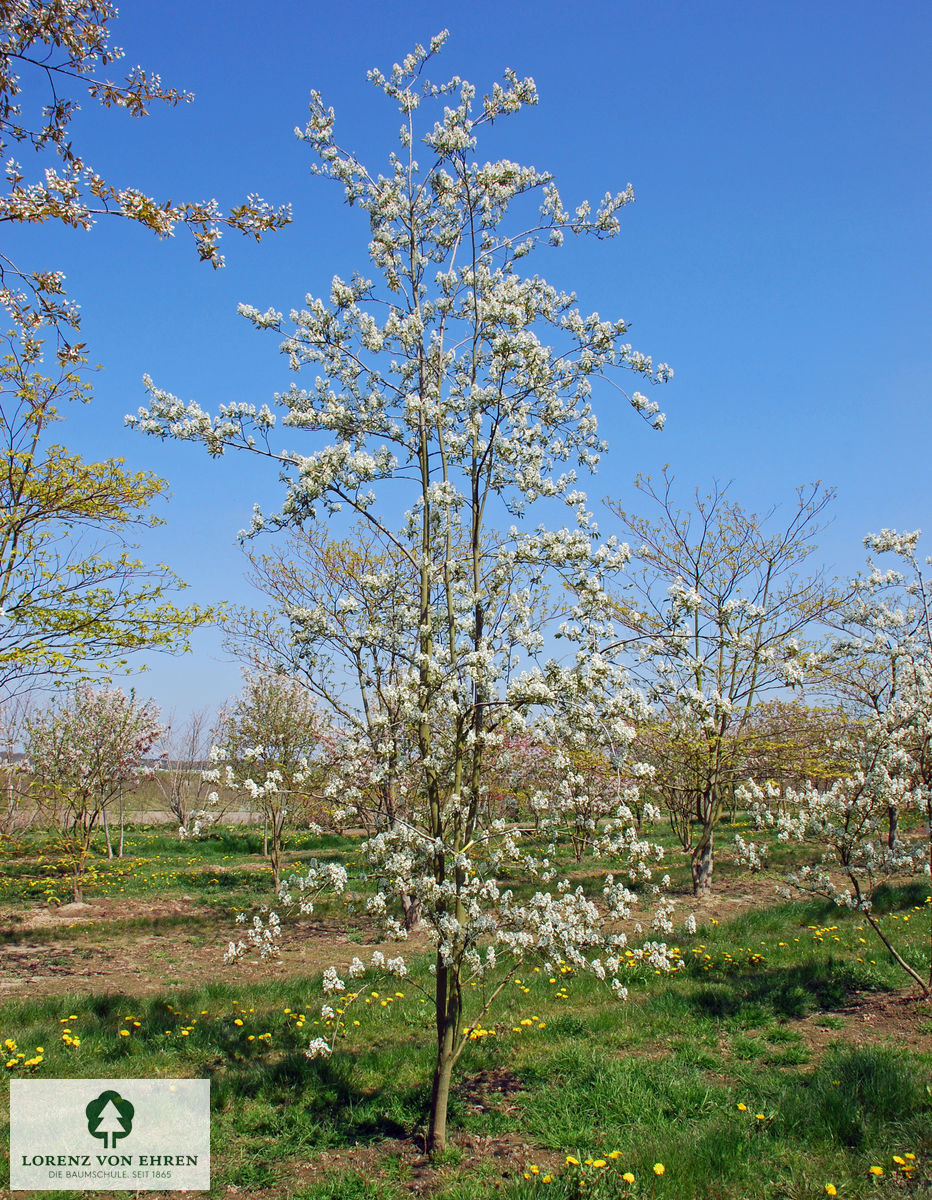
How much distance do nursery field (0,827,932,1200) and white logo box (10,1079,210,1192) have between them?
0.56ft

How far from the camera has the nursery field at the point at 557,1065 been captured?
3973mm

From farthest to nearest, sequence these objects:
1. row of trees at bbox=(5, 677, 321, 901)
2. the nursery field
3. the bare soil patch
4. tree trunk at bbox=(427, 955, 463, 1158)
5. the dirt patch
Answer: row of trees at bbox=(5, 677, 321, 901), the bare soil patch, the dirt patch, tree trunk at bbox=(427, 955, 463, 1158), the nursery field

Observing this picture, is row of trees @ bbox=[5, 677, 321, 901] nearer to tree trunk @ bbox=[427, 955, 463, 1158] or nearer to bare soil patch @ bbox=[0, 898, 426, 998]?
bare soil patch @ bbox=[0, 898, 426, 998]

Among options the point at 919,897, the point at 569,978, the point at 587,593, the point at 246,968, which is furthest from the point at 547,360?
the point at 919,897

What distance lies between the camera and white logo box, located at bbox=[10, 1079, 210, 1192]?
4039 mm

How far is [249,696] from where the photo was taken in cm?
1622

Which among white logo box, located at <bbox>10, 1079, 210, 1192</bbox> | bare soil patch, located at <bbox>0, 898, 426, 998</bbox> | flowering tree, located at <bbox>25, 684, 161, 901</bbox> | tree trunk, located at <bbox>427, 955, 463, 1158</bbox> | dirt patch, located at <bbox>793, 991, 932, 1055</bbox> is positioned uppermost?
flowering tree, located at <bbox>25, 684, 161, 901</bbox>

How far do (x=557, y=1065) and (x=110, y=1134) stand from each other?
3001 millimetres

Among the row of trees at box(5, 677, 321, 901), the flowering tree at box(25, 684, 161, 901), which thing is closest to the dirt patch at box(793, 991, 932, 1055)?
the row of trees at box(5, 677, 321, 901)

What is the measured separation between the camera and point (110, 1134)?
4.43 metres

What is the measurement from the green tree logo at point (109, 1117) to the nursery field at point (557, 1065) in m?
0.45

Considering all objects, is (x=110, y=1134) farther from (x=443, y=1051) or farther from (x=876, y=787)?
(x=876, y=787)

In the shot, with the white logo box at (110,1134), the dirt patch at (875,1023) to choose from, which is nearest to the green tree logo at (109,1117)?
the white logo box at (110,1134)

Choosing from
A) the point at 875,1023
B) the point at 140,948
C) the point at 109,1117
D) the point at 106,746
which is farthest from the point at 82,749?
the point at 875,1023
